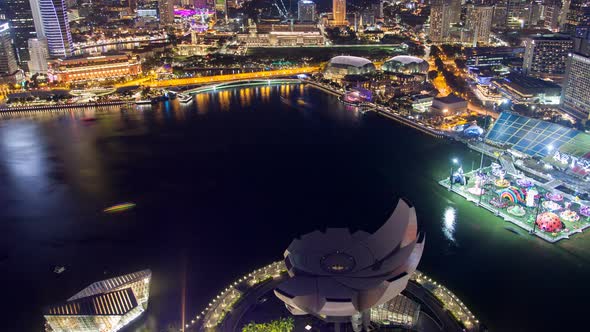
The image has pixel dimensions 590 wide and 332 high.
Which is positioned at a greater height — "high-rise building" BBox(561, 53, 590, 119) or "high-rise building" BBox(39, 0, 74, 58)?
"high-rise building" BBox(39, 0, 74, 58)

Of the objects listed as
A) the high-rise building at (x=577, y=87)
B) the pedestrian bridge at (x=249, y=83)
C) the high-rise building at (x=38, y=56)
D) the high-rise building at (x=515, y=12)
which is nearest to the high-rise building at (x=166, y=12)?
the high-rise building at (x=38, y=56)

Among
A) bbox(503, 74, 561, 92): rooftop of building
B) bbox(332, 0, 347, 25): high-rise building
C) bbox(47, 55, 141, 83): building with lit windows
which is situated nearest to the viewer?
bbox(503, 74, 561, 92): rooftop of building

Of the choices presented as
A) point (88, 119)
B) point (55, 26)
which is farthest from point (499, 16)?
point (88, 119)

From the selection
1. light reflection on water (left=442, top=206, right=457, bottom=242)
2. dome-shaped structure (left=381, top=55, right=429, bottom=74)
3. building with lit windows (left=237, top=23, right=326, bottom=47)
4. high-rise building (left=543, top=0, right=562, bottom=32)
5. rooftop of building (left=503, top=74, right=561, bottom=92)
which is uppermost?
high-rise building (left=543, top=0, right=562, bottom=32)

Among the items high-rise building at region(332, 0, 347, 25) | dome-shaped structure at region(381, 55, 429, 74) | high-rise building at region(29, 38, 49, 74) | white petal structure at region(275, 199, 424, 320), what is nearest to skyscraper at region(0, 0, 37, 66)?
high-rise building at region(29, 38, 49, 74)

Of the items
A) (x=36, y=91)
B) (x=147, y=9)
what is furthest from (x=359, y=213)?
(x=147, y=9)

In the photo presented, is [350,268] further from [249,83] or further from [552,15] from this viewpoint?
[552,15]

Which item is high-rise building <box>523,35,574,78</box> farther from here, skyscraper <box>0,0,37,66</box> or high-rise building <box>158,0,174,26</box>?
high-rise building <box>158,0,174,26</box>
